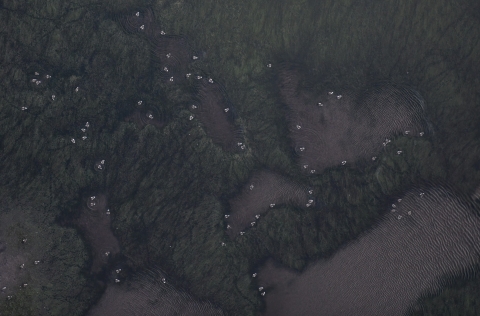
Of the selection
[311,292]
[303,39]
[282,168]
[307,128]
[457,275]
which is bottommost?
[311,292]

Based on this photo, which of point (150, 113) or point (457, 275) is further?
point (150, 113)

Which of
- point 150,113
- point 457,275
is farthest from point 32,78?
point 457,275

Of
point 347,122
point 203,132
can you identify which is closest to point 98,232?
point 203,132

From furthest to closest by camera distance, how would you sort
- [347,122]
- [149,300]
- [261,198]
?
[347,122], [261,198], [149,300]

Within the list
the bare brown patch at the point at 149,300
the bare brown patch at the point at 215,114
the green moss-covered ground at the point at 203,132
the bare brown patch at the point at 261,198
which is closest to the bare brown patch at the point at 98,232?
the green moss-covered ground at the point at 203,132

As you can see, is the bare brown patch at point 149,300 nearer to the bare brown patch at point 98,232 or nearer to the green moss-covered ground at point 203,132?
the green moss-covered ground at point 203,132

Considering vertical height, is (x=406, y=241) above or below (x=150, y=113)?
below

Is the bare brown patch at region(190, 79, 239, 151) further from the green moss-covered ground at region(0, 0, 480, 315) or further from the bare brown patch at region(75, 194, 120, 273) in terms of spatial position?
the bare brown patch at region(75, 194, 120, 273)

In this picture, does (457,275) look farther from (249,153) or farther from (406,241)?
(249,153)

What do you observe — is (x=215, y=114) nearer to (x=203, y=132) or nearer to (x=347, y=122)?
(x=203, y=132)
